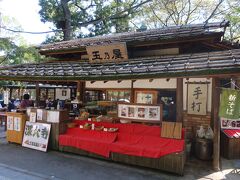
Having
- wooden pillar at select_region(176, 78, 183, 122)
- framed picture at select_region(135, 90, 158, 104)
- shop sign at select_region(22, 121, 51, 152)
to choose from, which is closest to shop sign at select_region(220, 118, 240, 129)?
wooden pillar at select_region(176, 78, 183, 122)

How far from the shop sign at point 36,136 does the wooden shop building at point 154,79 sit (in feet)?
2.19

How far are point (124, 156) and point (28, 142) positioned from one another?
4.13m

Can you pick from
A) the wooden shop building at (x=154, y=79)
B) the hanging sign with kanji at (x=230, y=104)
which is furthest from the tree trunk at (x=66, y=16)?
the hanging sign with kanji at (x=230, y=104)

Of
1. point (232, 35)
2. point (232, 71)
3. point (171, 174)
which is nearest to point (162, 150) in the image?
point (171, 174)

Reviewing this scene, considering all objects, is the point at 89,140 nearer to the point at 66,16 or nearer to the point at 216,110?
the point at 216,110

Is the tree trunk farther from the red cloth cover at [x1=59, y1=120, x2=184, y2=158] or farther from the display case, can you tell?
the red cloth cover at [x1=59, y1=120, x2=184, y2=158]

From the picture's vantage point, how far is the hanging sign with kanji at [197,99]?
30.1 ft

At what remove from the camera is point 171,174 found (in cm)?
695

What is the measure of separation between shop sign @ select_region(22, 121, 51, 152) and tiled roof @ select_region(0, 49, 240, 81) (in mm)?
1857

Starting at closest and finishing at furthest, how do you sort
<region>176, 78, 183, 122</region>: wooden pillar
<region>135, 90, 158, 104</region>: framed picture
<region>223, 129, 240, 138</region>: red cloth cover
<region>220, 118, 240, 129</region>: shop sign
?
<region>176, 78, 183, 122</region>: wooden pillar → <region>223, 129, 240, 138</region>: red cloth cover → <region>220, 118, 240, 129</region>: shop sign → <region>135, 90, 158, 104</region>: framed picture

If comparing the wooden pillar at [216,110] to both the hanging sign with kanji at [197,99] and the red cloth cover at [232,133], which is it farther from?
the hanging sign with kanji at [197,99]

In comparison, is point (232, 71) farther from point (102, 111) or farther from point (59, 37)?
point (59, 37)

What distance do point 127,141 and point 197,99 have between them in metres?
3.38

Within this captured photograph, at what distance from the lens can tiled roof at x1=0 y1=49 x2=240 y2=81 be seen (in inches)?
242
